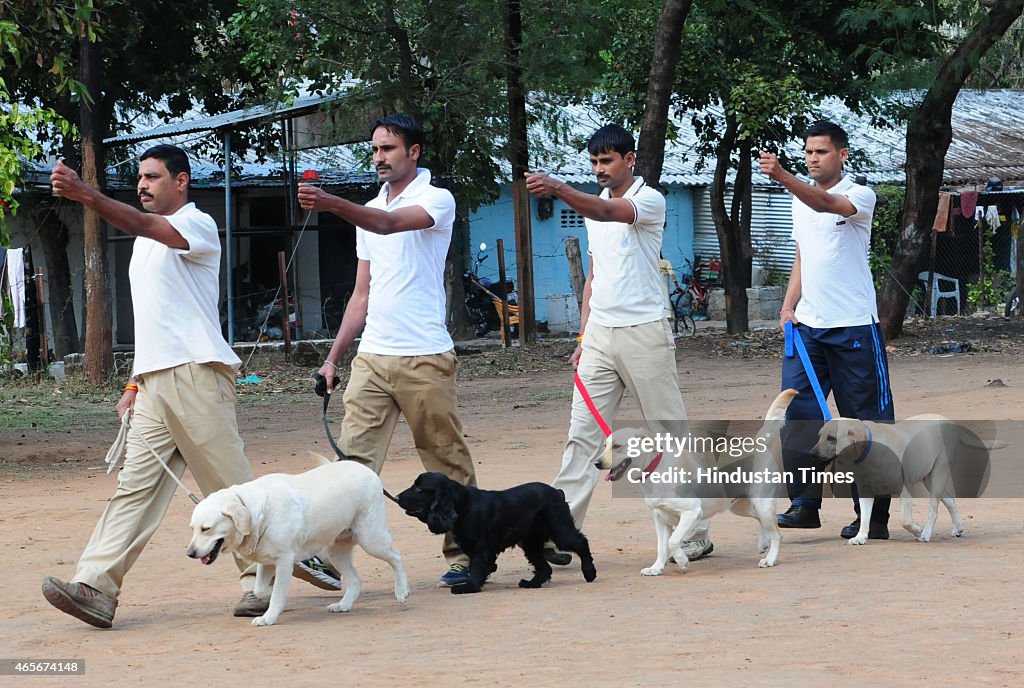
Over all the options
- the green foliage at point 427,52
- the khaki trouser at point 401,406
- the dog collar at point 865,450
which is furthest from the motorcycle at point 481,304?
the khaki trouser at point 401,406

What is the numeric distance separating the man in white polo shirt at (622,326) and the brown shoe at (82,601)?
2082 millimetres

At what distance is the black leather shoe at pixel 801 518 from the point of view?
25.1ft

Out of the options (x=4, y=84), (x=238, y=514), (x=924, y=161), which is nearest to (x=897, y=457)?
(x=238, y=514)

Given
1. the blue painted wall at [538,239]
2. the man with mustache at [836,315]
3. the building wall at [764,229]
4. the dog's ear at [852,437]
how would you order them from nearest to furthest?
the dog's ear at [852,437] < the man with mustache at [836,315] < the blue painted wall at [538,239] < the building wall at [764,229]

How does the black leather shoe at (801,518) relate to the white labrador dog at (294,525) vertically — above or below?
below

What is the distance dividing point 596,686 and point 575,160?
2390 cm

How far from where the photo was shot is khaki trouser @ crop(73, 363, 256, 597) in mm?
5723

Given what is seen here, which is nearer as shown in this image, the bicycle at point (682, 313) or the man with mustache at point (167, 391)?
the man with mustache at point (167, 391)

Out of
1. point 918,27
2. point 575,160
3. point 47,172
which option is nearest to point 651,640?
point 918,27

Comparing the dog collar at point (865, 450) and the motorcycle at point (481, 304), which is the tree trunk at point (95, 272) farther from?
the dog collar at point (865, 450)

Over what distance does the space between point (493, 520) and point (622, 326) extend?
1.17 m

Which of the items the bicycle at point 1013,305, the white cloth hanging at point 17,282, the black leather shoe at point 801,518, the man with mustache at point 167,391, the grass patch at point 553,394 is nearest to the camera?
the man with mustache at point 167,391

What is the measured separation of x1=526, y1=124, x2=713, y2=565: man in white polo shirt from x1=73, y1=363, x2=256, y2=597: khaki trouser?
5.70 ft

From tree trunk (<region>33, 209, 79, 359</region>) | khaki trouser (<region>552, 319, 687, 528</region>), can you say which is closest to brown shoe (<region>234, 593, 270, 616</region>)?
khaki trouser (<region>552, 319, 687, 528</region>)
